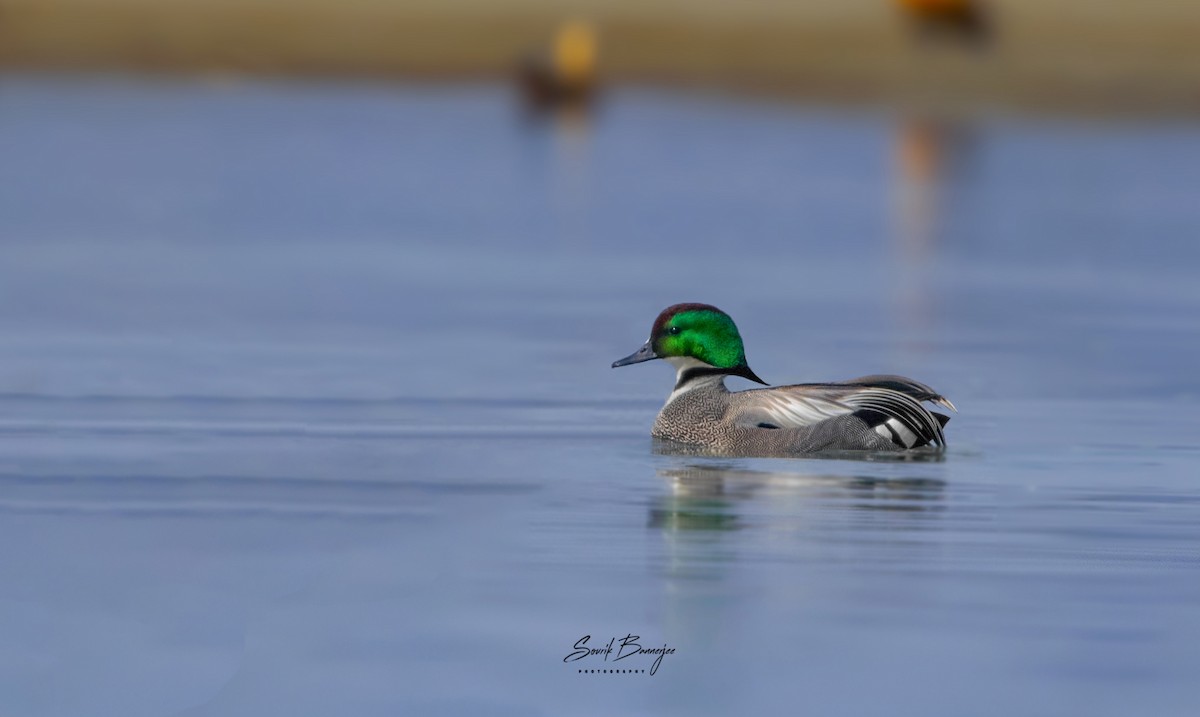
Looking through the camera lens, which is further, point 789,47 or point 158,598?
point 789,47

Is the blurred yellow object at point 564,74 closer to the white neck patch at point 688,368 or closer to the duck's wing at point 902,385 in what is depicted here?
the white neck patch at point 688,368

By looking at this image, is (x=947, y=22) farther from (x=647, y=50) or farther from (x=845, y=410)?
(x=845, y=410)

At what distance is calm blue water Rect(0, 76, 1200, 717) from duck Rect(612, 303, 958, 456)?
0.48 ft

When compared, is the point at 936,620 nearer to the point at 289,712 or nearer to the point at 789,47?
the point at 289,712

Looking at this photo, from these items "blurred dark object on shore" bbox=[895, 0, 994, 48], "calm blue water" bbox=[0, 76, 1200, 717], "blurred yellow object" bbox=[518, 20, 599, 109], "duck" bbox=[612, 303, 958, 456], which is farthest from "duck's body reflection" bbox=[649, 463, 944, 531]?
"blurred dark object on shore" bbox=[895, 0, 994, 48]

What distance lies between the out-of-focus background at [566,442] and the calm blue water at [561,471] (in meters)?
0.02

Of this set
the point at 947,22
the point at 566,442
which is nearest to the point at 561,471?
the point at 566,442

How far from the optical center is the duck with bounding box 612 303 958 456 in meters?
8.61

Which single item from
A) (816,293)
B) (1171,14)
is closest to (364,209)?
(816,293)

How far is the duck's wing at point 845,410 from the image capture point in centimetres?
862

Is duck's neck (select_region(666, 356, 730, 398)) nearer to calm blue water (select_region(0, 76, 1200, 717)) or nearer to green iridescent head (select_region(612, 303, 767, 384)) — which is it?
green iridescent head (select_region(612, 303, 767, 384))

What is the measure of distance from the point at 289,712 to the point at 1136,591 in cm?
237

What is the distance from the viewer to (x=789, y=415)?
8625mm

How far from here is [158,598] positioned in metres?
6.46
